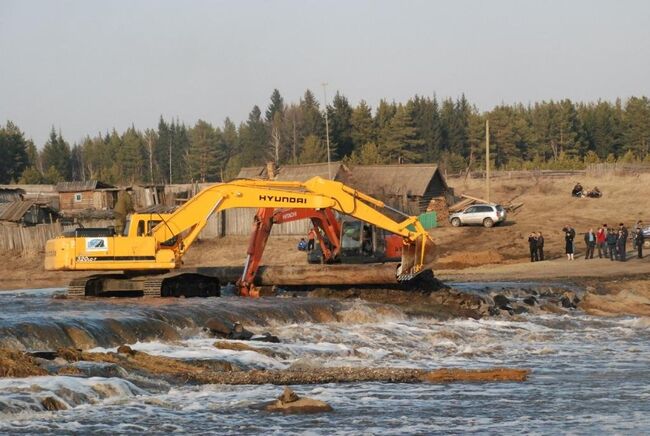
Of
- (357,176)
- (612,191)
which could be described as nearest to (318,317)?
(357,176)

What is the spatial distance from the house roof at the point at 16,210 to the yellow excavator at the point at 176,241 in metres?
39.3

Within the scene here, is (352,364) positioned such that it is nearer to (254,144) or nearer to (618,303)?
(618,303)

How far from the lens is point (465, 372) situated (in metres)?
19.1

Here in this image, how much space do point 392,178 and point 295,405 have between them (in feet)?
180

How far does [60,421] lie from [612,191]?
6363 cm

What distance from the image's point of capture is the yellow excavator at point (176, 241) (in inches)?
1099

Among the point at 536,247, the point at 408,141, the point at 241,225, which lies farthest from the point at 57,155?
the point at 536,247

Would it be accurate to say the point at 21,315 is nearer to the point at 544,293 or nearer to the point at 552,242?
the point at 544,293

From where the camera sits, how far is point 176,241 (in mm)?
28828

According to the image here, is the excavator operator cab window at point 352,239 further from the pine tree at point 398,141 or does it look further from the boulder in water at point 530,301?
the pine tree at point 398,141

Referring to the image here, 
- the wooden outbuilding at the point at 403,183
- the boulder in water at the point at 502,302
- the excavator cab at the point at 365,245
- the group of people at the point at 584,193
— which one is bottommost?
Result: the boulder in water at the point at 502,302

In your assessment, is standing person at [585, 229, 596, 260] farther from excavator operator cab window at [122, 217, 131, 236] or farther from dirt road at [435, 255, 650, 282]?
excavator operator cab window at [122, 217, 131, 236]

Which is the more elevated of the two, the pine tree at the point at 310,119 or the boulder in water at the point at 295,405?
the pine tree at the point at 310,119

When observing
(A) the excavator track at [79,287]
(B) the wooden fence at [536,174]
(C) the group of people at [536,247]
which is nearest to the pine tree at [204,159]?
(B) the wooden fence at [536,174]
